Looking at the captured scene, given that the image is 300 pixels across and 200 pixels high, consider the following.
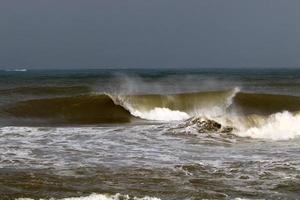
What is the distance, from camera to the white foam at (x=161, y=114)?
24469mm

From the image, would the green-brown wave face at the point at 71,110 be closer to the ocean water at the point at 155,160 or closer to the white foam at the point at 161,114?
the ocean water at the point at 155,160

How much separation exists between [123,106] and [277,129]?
948cm

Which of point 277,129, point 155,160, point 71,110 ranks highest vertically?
point 71,110

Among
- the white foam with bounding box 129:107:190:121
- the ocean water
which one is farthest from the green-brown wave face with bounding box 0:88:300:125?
the ocean water

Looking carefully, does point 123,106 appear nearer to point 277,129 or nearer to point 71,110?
point 71,110

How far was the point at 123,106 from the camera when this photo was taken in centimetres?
2600

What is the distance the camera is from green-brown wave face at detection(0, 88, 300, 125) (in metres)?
23.5

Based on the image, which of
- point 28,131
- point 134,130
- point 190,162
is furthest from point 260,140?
point 28,131

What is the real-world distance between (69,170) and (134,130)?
653 cm

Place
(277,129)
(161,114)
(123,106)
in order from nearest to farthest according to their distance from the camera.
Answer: (277,129), (161,114), (123,106)

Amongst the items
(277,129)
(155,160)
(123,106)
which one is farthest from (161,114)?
(155,160)

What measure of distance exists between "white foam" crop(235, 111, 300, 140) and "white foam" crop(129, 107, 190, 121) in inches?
233

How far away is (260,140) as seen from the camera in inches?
620

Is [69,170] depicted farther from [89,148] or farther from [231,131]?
[231,131]
